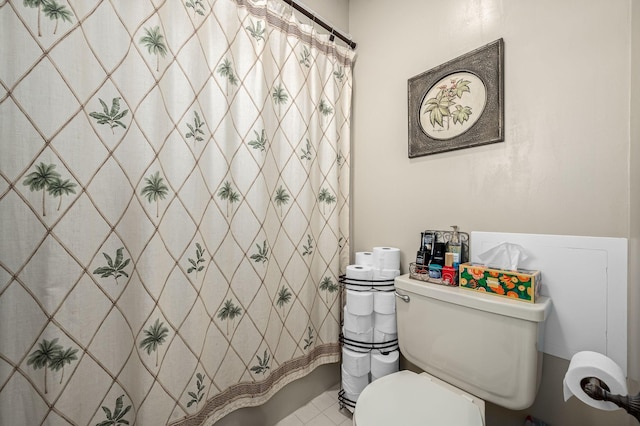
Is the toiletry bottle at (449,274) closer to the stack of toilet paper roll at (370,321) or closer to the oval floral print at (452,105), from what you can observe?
the stack of toilet paper roll at (370,321)

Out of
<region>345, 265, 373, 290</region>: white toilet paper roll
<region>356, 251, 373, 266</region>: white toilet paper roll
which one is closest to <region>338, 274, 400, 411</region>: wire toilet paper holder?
<region>345, 265, 373, 290</region>: white toilet paper roll

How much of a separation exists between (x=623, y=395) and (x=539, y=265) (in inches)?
17.1

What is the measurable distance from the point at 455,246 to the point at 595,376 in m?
0.56

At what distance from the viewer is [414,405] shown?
34.1 inches

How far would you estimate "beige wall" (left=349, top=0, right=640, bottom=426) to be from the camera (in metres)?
0.79

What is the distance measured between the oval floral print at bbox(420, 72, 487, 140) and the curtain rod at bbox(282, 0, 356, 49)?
649 millimetres

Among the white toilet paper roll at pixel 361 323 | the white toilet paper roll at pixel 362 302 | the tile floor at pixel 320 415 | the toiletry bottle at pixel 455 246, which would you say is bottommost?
the tile floor at pixel 320 415

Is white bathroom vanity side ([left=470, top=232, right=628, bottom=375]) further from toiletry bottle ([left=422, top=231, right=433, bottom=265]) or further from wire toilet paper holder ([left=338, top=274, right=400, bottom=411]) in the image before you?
wire toilet paper holder ([left=338, top=274, right=400, bottom=411])

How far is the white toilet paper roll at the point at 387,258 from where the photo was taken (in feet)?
4.19

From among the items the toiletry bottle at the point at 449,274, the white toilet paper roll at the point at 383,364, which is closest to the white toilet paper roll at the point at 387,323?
the white toilet paper roll at the point at 383,364

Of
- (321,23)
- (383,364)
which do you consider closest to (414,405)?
(383,364)

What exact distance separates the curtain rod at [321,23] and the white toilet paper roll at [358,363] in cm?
170

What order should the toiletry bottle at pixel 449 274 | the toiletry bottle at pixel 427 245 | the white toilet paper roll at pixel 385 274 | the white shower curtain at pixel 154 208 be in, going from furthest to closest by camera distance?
the white toilet paper roll at pixel 385 274
the toiletry bottle at pixel 427 245
the toiletry bottle at pixel 449 274
the white shower curtain at pixel 154 208

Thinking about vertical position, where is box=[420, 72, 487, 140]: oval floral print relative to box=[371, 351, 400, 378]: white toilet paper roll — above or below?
above
